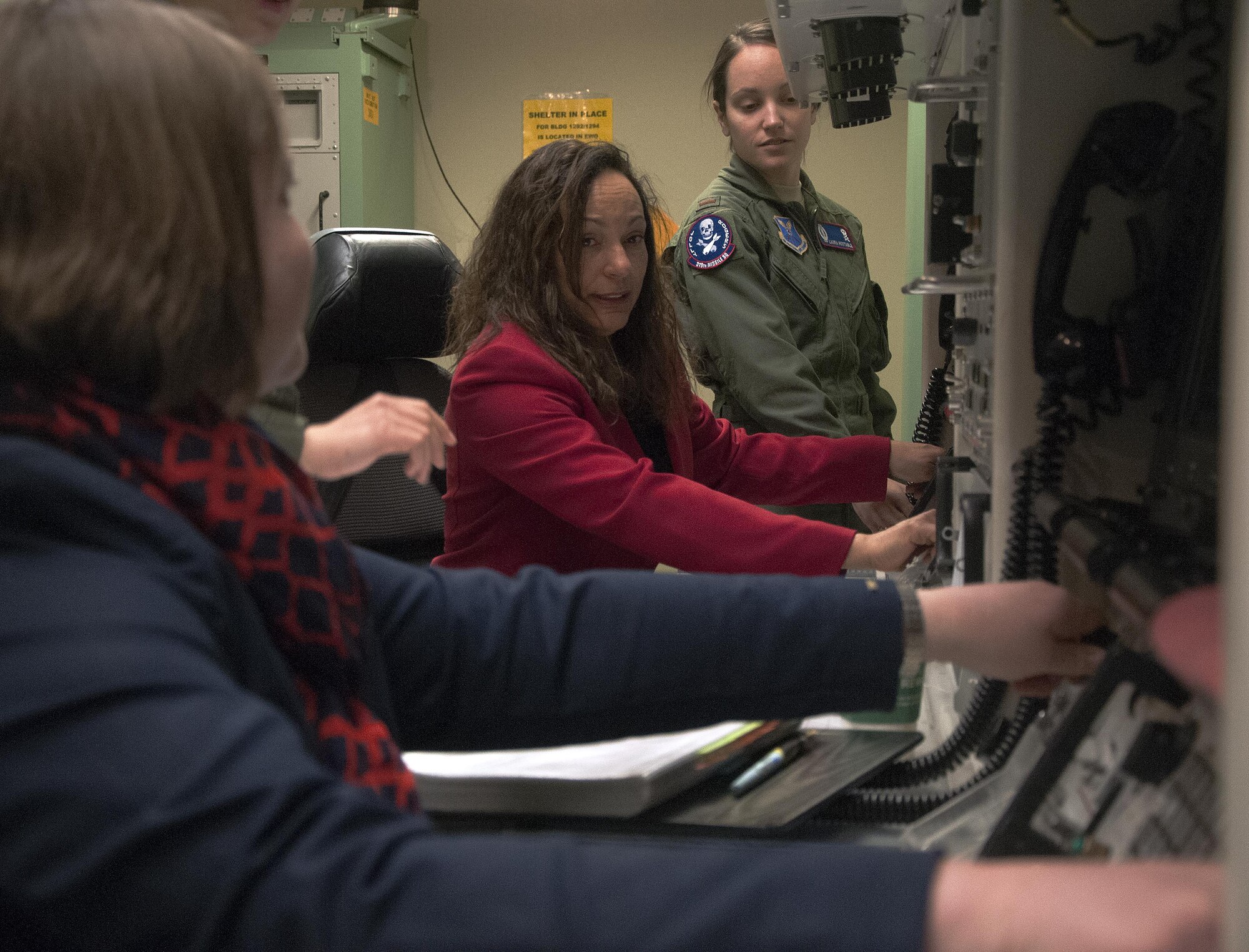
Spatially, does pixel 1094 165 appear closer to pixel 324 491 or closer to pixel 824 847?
pixel 824 847

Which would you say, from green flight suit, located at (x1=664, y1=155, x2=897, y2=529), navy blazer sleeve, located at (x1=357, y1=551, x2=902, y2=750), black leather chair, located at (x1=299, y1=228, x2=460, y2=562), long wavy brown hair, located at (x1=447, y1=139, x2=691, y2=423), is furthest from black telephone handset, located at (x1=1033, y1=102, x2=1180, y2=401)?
black leather chair, located at (x1=299, y1=228, x2=460, y2=562)

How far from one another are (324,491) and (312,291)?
4.61ft

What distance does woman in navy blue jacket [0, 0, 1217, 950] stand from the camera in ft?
1.28

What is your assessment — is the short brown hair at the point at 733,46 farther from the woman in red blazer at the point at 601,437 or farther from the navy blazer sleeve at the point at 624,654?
the navy blazer sleeve at the point at 624,654

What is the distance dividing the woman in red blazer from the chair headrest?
1.77 ft

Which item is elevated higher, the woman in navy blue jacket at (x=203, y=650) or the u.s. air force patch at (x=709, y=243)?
the u.s. air force patch at (x=709, y=243)

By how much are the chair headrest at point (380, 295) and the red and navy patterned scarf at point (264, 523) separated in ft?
4.83

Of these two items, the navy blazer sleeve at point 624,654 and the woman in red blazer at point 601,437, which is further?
the woman in red blazer at point 601,437

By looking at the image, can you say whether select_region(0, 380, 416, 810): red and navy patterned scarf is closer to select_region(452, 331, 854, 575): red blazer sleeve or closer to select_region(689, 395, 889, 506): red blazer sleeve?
select_region(452, 331, 854, 575): red blazer sleeve

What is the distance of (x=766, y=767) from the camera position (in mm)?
797

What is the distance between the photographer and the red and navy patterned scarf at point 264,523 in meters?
0.49

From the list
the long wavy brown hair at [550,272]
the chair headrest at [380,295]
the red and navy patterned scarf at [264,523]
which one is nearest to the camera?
the red and navy patterned scarf at [264,523]

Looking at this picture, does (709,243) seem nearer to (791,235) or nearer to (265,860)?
(791,235)

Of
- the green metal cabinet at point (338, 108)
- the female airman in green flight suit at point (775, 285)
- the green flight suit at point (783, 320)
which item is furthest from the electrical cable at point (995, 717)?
the green metal cabinet at point (338, 108)
